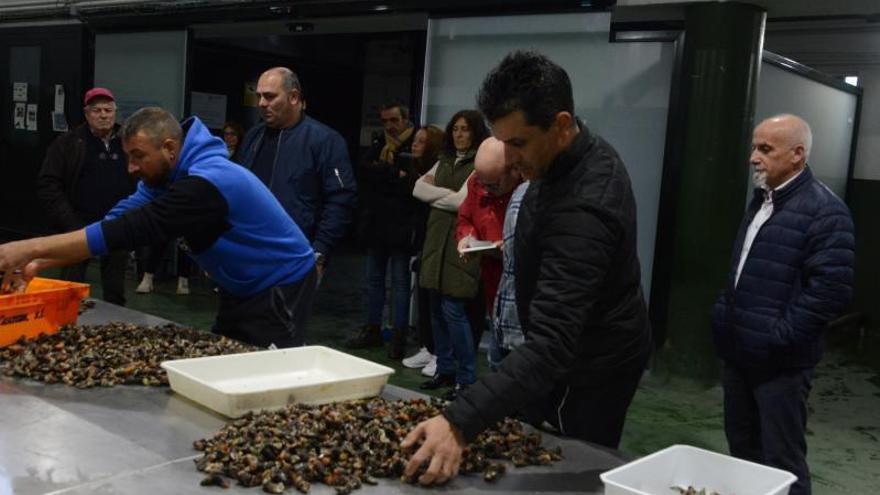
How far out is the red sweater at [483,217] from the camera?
3.60 m

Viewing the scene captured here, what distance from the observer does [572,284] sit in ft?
5.32

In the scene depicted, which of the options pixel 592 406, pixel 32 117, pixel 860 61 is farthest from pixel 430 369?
pixel 32 117

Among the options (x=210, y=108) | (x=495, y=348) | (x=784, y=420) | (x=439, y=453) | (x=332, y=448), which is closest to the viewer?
(x=439, y=453)

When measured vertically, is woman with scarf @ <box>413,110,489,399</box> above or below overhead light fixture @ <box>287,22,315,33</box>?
below

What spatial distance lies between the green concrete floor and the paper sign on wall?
2609 mm

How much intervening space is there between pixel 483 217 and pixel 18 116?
6.80 meters

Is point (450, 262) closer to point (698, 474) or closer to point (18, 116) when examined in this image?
point (698, 474)

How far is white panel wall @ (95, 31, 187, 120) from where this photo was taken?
7316 millimetres

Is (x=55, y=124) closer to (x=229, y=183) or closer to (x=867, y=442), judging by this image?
(x=229, y=183)

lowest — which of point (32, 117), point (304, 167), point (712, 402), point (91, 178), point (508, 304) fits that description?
point (712, 402)

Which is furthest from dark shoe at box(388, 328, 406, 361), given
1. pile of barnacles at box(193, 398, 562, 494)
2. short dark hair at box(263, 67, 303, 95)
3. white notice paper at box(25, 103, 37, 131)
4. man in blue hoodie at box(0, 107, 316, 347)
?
white notice paper at box(25, 103, 37, 131)

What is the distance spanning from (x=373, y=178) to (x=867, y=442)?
2864 millimetres

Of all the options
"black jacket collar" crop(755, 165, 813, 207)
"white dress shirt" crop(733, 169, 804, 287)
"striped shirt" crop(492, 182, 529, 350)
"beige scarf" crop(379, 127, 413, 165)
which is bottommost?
"striped shirt" crop(492, 182, 529, 350)

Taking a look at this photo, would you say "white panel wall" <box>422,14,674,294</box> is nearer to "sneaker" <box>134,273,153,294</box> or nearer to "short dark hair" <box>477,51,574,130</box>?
"short dark hair" <box>477,51,574,130</box>
